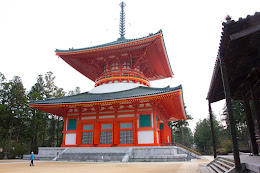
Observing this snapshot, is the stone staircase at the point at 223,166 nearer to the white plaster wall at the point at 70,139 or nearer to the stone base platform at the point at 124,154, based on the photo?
the stone base platform at the point at 124,154

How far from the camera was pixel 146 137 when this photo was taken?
16250 mm

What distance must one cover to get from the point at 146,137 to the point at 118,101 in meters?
3.96

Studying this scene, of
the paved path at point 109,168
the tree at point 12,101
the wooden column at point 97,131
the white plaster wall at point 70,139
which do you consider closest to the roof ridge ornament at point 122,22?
the wooden column at point 97,131

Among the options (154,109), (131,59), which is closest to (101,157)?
(154,109)

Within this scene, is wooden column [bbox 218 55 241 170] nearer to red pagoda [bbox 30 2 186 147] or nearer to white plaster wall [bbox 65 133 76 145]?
red pagoda [bbox 30 2 186 147]

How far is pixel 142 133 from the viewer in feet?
53.9

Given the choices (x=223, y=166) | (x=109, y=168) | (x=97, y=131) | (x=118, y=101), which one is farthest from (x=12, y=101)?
(x=223, y=166)

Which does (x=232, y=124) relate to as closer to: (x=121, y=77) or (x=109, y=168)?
(x=109, y=168)

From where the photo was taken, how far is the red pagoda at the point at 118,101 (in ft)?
53.7

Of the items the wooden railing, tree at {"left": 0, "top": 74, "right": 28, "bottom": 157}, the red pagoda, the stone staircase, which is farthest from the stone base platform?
tree at {"left": 0, "top": 74, "right": 28, "bottom": 157}

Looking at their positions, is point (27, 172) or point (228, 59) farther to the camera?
point (27, 172)

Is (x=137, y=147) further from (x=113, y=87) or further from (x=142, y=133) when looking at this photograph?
(x=113, y=87)

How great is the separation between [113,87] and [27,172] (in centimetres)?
1267

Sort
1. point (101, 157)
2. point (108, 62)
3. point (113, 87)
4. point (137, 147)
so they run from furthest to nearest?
point (108, 62), point (113, 87), point (137, 147), point (101, 157)
